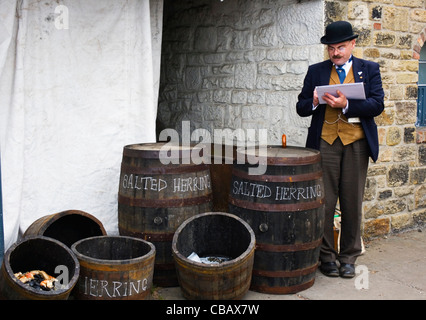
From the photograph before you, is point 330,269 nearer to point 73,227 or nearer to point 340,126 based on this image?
point 340,126

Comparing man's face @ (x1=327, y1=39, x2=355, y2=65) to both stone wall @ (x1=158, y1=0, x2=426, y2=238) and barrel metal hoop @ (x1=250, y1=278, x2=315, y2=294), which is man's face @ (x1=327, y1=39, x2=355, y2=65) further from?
barrel metal hoop @ (x1=250, y1=278, x2=315, y2=294)

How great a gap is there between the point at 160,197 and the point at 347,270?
1.66 metres

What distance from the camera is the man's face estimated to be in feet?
13.5

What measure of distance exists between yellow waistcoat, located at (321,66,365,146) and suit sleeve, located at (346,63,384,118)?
0.10 meters

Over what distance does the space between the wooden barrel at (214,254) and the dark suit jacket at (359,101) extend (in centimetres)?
103

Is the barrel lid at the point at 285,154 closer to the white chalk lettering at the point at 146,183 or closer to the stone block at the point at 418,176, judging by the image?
the white chalk lettering at the point at 146,183

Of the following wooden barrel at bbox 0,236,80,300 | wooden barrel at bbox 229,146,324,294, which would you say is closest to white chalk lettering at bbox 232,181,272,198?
wooden barrel at bbox 229,146,324,294

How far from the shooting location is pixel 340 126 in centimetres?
417

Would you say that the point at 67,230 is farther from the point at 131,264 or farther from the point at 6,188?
the point at 131,264

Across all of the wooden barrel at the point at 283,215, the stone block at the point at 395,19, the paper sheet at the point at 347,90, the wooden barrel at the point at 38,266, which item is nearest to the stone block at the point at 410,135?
the stone block at the point at 395,19

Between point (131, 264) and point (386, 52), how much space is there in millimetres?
3416

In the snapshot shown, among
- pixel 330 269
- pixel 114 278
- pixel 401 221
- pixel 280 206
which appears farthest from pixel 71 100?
pixel 401 221
